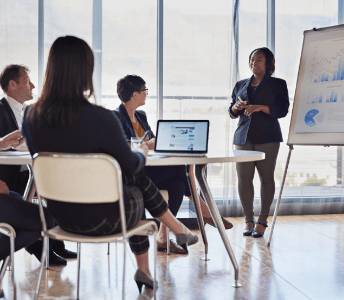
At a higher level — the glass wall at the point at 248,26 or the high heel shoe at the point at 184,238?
the glass wall at the point at 248,26

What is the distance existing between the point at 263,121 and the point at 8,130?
1991 mm

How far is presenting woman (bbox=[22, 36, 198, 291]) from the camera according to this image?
1.46 metres

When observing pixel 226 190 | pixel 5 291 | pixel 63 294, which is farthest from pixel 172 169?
pixel 226 190

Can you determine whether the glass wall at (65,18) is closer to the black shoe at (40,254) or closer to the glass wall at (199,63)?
the glass wall at (199,63)

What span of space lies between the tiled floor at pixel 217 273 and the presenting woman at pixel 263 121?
0.42 m

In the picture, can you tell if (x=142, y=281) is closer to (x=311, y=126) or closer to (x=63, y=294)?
(x=63, y=294)

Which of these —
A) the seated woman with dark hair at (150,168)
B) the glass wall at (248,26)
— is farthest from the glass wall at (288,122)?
the seated woman with dark hair at (150,168)

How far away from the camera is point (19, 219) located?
171 centimetres

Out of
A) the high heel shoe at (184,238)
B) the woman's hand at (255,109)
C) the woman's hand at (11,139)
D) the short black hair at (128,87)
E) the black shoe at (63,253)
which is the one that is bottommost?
the black shoe at (63,253)

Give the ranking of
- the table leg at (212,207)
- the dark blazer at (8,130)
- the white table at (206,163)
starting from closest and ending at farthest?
1. the white table at (206,163)
2. the table leg at (212,207)
3. the dark blazer at (8,130)

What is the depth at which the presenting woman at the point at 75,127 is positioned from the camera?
4.78ft

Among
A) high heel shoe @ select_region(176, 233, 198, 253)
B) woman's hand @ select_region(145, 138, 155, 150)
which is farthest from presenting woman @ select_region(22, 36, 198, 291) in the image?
woman's hand @ select_region(145, 138, 155, 150)

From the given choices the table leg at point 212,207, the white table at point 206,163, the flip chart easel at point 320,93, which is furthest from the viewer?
the flip chart easel at point 320,93

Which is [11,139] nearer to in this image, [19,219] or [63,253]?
[19,219]
